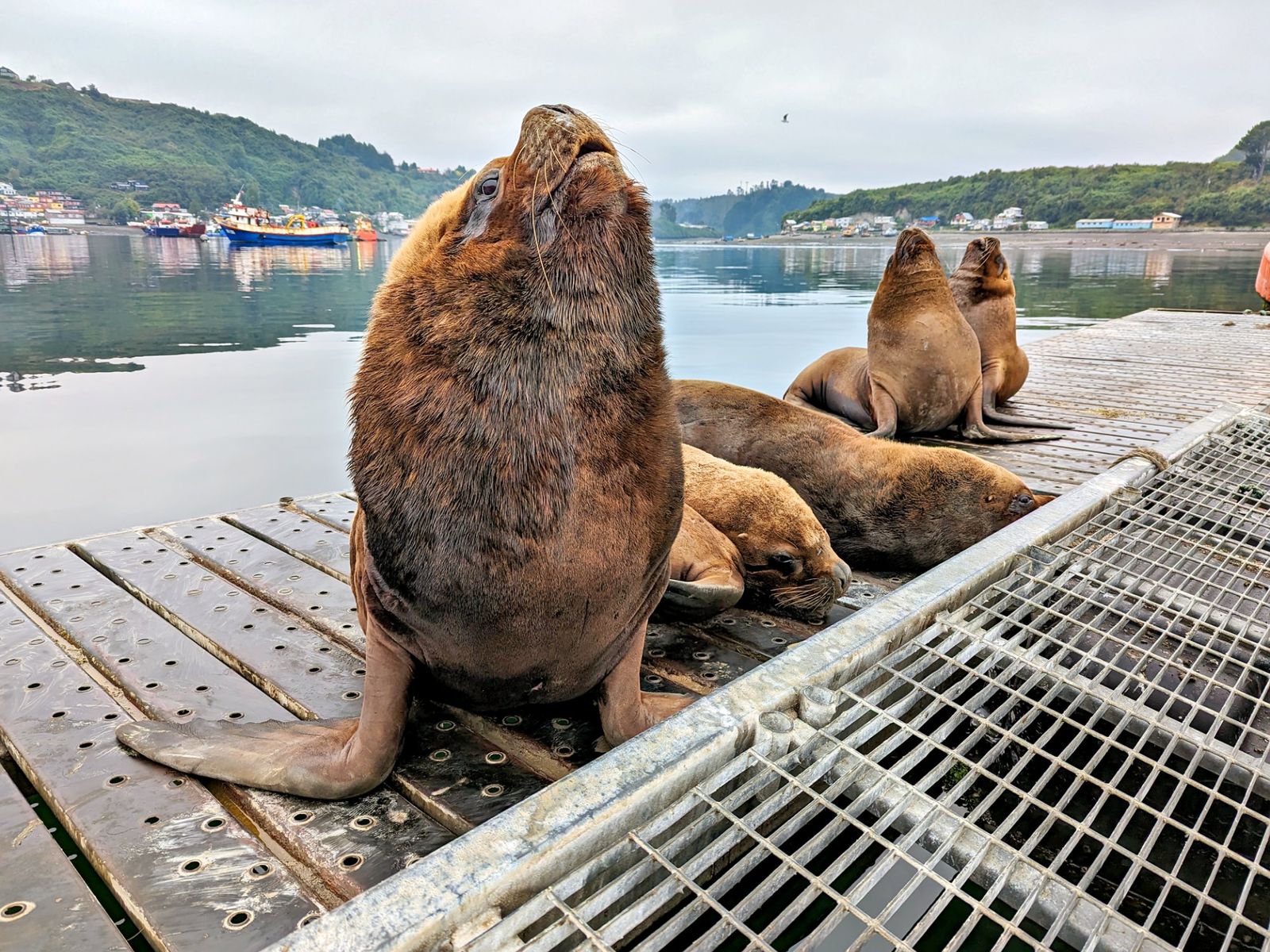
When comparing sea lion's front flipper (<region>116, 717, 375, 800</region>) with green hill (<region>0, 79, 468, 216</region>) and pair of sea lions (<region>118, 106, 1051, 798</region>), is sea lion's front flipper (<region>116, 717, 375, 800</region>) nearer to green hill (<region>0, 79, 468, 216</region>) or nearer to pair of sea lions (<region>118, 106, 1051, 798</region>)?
pair of sea lions (<region>118, 106, 1051, 798</region>)

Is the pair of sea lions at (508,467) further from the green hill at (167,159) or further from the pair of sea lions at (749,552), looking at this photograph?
the green hill at (167,159)

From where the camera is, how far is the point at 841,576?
348 centimetres

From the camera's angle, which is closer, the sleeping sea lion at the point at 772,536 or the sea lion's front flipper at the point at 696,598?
the sea lion's front flipper at the point at 696,598

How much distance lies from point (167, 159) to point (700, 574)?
107888 millimetres

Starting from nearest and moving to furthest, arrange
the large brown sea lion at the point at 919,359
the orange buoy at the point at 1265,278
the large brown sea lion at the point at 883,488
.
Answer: the large brown sea lion at the point at 883,488, the large brown sea lion at the point at 919,359, the orange buoy at the point at 1265,278

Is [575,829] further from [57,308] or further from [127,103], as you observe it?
[127,103]

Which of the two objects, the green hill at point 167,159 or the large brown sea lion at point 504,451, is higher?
the green hill at point 167,159

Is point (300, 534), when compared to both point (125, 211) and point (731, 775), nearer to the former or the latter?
point (731, 775)

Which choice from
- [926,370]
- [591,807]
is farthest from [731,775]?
[926,370]

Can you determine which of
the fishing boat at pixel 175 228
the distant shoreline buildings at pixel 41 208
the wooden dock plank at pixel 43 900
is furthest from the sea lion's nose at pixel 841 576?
the distant shoreline buildings at pixel 41 208

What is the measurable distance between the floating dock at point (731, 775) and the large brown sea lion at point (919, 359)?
296 cm

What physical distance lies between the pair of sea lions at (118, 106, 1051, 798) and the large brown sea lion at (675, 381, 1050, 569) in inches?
82.5

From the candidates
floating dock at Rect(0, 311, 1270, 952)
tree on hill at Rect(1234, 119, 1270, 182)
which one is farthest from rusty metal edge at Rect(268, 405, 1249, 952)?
tree on hill at Rect(1234, 119, 1270, 182)

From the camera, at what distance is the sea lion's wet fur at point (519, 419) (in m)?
2.02
